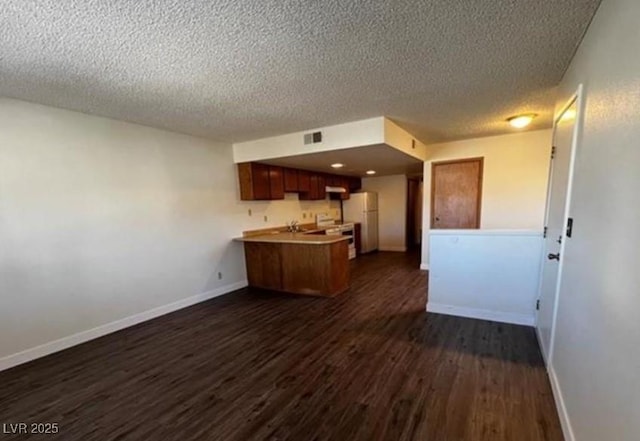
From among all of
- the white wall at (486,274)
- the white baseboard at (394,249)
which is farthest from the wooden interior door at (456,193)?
the white baseboard at (394,249)

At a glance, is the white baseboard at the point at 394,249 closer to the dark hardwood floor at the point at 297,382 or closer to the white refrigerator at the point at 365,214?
the white refrigerator at the point at 365,214

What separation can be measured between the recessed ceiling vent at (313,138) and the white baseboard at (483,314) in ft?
8.35

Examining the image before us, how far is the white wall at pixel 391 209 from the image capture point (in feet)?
24.6

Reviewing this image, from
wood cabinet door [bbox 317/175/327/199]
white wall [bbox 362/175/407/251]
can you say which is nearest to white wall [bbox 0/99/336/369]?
wood cabinet door [bbox 317/175/327/199]

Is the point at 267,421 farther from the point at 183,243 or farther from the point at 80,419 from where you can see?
the point at 183,243

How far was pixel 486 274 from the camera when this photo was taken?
10.4 ft

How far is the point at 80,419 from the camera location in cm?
194

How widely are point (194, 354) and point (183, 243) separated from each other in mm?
1730

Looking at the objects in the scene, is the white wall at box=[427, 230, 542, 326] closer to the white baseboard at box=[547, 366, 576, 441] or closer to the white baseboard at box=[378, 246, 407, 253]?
the white baseboard at box=[547, 366, 576, 441]

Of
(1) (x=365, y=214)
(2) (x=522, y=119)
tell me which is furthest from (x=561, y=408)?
(1) (x=365, y=214)

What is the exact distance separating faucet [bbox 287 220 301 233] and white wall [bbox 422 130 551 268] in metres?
3.18

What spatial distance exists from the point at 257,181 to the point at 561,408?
4.34 metres

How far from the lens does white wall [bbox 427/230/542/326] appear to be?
297 centimetres

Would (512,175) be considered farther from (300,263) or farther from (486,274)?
(300,263)
